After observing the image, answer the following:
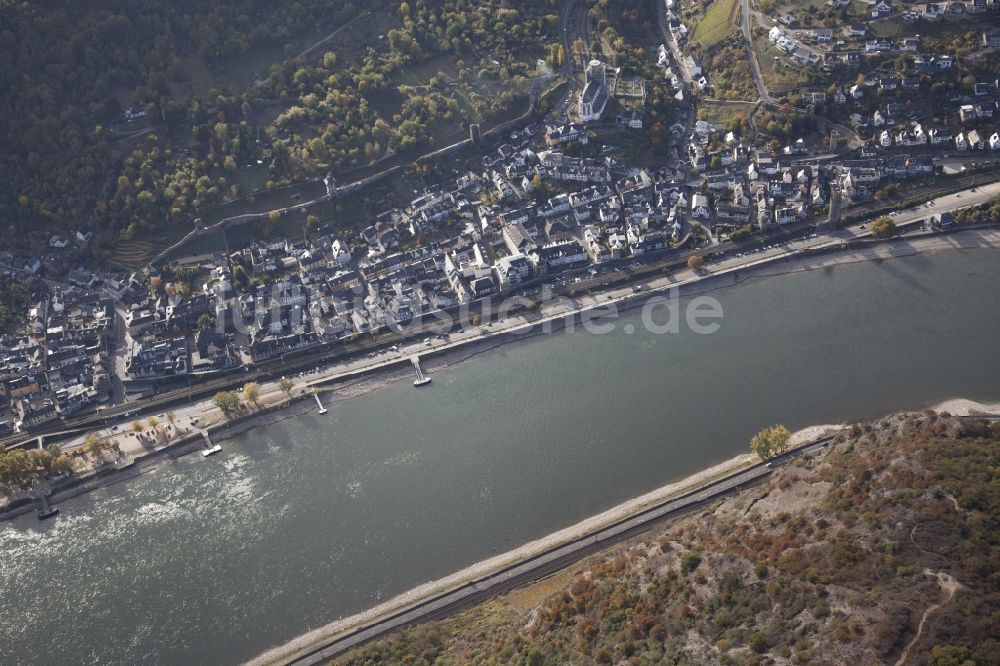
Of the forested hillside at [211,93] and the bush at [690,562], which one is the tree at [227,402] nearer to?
the forested hillside at [211,93]

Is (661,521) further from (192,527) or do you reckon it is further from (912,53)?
(912,53)

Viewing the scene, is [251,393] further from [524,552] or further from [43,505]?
[524,552]

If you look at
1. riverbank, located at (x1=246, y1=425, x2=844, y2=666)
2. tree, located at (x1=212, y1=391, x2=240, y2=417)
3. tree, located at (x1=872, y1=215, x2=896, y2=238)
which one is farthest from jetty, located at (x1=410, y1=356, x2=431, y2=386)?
tree, located at (x1=872, y1=215, x2=896, y2=238)

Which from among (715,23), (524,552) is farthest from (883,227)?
(524,552)

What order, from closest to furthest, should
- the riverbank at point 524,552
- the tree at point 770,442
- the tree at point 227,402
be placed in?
the riverbank at point 524,552 < the tree at point 770,442 < the tree at point 227,402

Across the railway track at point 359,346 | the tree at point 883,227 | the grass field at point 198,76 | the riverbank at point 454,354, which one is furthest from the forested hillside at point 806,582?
the grass field at point 198,76

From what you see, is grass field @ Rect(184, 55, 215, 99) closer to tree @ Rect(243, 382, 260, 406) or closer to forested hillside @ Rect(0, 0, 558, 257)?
forested hillside @ Rect(0, 0, 558, 257)
